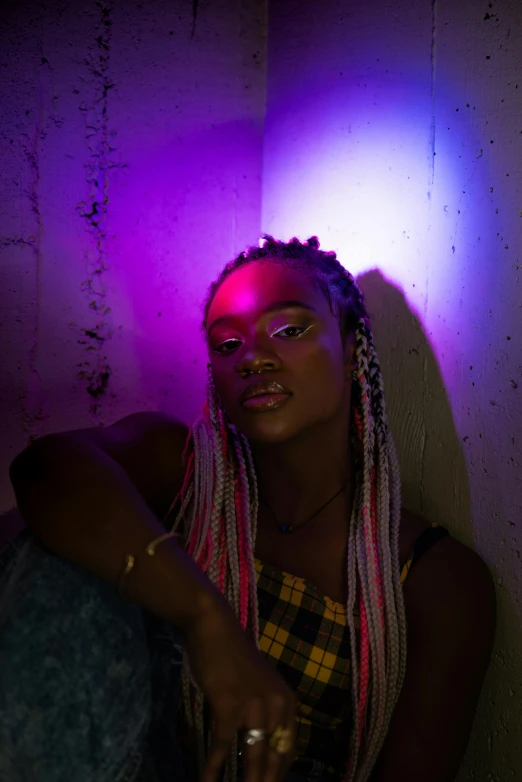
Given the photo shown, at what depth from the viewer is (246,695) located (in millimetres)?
1001

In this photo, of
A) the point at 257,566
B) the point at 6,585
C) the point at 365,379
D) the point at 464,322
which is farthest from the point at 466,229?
the point at 6,585

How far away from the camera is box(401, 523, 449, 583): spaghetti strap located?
4.78 ft

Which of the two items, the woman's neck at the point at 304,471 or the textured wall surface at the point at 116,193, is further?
the textured wall surface at the point at 116,193

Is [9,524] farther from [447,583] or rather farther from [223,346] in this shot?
[447,583]

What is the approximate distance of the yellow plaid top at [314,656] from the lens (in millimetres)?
1402

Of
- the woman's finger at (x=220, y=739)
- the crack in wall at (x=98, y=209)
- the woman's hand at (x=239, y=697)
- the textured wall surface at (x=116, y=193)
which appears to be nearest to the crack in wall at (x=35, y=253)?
the textured wall surface at (x=116, y=193)

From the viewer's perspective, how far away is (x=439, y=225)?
1582mm

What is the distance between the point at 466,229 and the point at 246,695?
1.14 metres

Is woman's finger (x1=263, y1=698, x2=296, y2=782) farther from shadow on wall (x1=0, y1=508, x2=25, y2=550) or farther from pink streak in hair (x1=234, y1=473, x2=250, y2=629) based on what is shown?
shadow on wall (x1=0, y1=508, x2=25, y2=550)

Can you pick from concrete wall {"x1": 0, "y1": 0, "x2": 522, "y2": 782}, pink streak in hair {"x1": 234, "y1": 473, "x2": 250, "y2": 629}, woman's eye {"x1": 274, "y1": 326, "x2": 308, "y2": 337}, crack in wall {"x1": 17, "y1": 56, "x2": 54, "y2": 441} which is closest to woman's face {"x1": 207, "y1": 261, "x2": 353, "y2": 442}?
woman's eye {"x1": 274, "y1": 326, "x2": 308, "y2": 337}

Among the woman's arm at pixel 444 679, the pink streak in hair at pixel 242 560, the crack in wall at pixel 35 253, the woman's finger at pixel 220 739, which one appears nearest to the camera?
the woman's finger at pixel 220 739

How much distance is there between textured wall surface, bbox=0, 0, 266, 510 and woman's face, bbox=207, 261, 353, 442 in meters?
0.63

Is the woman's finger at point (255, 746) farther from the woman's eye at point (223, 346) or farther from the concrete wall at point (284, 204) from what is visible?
the woman's eye at point (223, 346)

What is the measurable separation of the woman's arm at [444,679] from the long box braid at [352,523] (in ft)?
0.14
